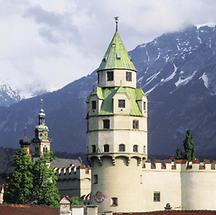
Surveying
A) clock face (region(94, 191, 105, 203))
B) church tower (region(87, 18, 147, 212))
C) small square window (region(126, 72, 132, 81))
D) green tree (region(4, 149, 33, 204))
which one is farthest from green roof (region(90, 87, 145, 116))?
green tree (region(4, 149, 33, 204))

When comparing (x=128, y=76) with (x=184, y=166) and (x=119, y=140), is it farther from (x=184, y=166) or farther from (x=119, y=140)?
(x=184, y=166)

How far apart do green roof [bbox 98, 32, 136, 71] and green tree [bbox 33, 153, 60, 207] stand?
536 inches

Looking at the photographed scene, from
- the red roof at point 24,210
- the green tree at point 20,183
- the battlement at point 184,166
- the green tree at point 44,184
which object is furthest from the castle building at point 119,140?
the red roof at point 24,210

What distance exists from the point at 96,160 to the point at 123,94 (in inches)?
311

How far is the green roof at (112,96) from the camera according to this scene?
10850 cm

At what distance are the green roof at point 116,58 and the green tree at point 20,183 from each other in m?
14.6

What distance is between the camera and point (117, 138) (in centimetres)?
10781

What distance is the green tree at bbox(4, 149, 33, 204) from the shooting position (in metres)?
112

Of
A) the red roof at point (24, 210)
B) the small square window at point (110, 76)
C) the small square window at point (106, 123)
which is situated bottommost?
the red roof at point (24, 210)

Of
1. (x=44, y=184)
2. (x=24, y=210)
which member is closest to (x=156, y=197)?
(x=44, y=184)

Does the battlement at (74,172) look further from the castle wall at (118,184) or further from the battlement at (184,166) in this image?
the castle wall at (118,184)

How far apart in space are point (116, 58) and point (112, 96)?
521cm

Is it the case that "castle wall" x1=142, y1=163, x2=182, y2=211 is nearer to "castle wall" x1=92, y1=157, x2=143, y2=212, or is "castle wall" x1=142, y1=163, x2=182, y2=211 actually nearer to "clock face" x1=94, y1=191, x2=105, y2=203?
"castle wall" x1=92, y1=157, x2=143, y2=212

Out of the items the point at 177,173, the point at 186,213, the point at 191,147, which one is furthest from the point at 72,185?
the point at 186,213
